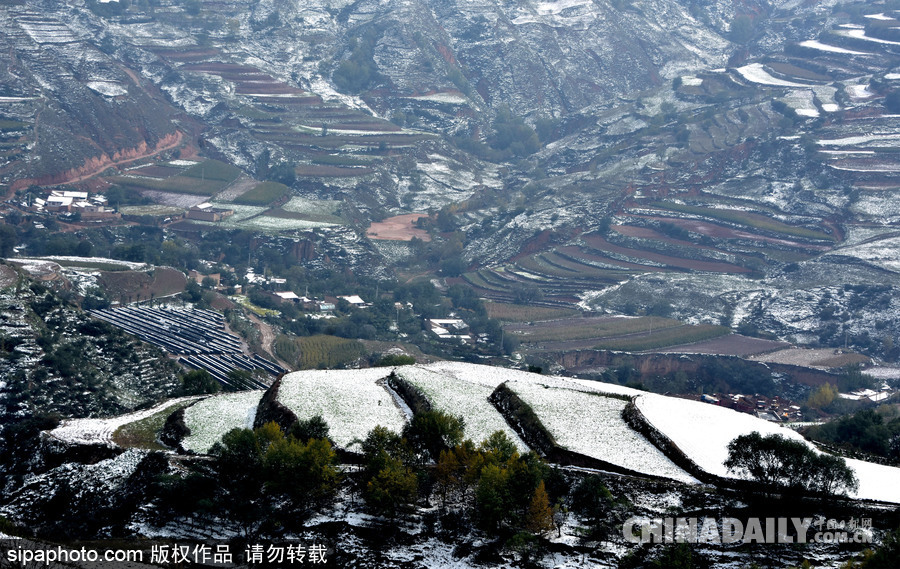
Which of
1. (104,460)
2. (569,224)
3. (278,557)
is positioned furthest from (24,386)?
(569,224)

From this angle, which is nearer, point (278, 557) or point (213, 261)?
point (278, 557)

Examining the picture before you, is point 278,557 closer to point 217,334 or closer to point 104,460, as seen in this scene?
point 104,460

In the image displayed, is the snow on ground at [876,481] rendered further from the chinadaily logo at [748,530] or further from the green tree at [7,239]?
the green tree at [7,239]

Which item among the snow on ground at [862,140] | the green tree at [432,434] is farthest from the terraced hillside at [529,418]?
the snow on ground at [862,140]

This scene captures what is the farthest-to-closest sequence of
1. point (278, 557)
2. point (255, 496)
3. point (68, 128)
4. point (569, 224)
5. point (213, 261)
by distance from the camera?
1. point (68, 128)
2. point (569, 224)
3. point (213, 261)
4. point (255, 496)
5. point (278, 557)

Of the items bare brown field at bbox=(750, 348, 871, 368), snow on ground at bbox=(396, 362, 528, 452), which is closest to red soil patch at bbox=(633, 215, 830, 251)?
bare brown field at bbox=(750, 348, 871, 368)

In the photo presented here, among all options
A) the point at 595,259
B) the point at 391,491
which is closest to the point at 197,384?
the point at 391,491
